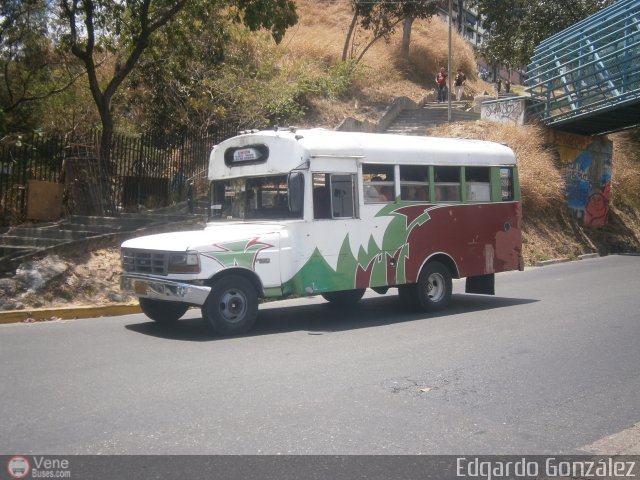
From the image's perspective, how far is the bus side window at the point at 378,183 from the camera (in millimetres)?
10227

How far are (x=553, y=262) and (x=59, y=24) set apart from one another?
14989 mm

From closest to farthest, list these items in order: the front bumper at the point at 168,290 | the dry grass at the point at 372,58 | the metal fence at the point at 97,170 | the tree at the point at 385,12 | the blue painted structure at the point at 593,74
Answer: the front bumper at the point at 168,290
the metal fence at the point at 97,170
the blue painted structure at the point at 593,74
the dry grass at the point at 372,58
the tree at the point at 385,12

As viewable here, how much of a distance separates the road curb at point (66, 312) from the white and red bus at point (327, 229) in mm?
1652

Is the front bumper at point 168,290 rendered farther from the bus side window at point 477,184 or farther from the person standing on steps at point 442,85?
the person standing on steps at point 442,85

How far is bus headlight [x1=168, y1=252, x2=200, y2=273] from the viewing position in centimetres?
857

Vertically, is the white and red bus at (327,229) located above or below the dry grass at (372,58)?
below

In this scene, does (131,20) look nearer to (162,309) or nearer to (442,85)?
(162,309)

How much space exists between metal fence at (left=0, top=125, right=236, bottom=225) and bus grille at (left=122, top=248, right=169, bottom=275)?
4.52 meters

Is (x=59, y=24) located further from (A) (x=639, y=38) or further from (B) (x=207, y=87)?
(A) (x=639, y=38)

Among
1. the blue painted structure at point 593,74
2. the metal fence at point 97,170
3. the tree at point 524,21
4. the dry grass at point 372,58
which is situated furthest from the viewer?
the tree at point 524,21

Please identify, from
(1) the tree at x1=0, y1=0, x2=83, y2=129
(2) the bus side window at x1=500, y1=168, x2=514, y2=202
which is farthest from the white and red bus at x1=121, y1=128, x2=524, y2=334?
(1) the tree at x1=0, y1=0, x2=83, y2=129

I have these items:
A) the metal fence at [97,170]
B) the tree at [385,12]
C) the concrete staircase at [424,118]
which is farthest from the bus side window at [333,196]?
the tree at [385,12]

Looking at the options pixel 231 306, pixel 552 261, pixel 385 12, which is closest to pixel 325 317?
pixel 231 306

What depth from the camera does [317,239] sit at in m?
9.57
